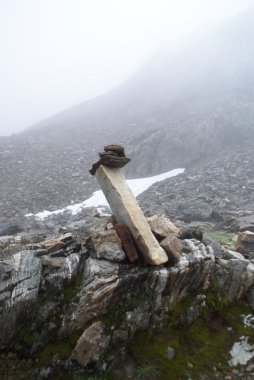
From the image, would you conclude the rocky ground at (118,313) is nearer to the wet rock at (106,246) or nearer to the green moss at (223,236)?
the wet rock at (106,246)

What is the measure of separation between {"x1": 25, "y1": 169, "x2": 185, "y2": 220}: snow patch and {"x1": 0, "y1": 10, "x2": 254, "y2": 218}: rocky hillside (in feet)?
6.01

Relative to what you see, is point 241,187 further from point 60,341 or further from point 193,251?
point 60,341

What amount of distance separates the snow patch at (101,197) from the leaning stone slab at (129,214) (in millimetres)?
21275

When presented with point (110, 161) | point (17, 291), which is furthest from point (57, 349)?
point (110, 161)

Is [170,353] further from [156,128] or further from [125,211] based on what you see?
[156,128]

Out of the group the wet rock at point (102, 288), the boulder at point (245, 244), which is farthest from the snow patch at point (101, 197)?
the wet rock at point (102, 288)

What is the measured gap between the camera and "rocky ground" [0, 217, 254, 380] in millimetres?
8086

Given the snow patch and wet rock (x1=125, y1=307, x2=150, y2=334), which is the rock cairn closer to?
wet rock (x1=125, y1=307, x2=150, y2=334)

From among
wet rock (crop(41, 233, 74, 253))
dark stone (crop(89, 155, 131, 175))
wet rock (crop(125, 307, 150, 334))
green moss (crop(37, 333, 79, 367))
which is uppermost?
dark stone (crop(89, 155, 131, 175))

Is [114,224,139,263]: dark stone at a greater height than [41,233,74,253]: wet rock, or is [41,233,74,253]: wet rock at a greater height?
[41,233,74,253]: wet rock

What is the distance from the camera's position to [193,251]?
10.5m

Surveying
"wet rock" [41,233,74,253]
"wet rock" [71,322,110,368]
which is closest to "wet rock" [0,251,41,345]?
"wet rock" [41,233,74,253]

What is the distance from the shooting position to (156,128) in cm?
5484

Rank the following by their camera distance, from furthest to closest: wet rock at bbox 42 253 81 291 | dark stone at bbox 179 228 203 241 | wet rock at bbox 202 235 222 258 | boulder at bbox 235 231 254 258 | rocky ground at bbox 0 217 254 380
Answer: boulder at bbox 235 231 254 258
dark stone at bbox 179 228 203 241
wet rock at bbox 202 235 222 258
wet rock at bbox 42 253 81 291
rocky ground at bbox 0 217 254 380
